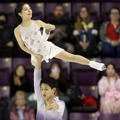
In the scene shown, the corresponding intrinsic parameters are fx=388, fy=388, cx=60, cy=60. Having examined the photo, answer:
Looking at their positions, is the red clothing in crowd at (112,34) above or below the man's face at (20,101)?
above

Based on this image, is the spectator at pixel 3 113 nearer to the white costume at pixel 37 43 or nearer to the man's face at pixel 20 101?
the man's face at pixel 20 101

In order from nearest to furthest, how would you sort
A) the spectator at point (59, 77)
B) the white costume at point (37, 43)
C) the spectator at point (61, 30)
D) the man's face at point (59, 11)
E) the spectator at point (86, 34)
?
the white costume at point (37, 43) < the spectator at point (59, 77) < the spectator at point (86, 34) < the spectator at point (61, 30) < the man's face at point (59, 11)

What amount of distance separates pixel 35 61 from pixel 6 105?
2920 millimetres

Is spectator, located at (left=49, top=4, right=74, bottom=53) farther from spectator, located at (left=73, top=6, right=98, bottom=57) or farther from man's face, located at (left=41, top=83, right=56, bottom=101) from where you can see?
man's face, located at (left=41, top=83, right=56, bottom=101)

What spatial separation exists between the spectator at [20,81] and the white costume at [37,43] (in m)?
2.78

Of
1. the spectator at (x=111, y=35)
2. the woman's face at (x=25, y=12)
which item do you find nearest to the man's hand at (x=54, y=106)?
the woman's face at (x=25, y=12)

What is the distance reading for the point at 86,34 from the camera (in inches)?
263

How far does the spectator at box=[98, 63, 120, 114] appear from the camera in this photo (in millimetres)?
5773

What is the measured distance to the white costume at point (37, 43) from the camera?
11.6 feet

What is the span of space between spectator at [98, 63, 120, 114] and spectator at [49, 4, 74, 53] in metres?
0.92

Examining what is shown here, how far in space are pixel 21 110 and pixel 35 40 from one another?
2.59 metres

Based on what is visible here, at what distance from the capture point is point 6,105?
6242 mm

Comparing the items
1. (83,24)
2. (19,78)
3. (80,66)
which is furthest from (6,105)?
(83,24)

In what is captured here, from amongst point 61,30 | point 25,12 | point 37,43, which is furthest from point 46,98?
point 61,30
